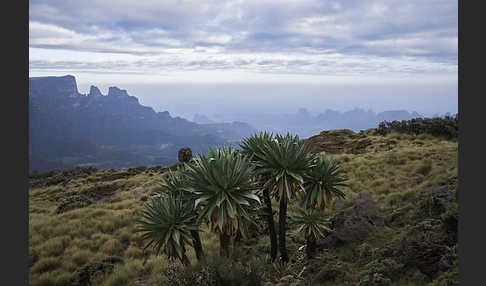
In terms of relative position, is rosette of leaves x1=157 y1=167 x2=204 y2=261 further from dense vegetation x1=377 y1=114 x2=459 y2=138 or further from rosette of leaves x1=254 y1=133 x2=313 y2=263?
dense vegetation x1=377 y1=114 x2=459 y2=138

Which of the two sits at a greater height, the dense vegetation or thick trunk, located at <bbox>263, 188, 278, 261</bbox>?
the dense vegetation

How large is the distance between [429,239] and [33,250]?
42.2ft

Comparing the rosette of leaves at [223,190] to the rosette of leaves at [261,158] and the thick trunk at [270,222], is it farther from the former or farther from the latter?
the thick trunk at [270,222]

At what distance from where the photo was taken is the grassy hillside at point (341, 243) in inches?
251

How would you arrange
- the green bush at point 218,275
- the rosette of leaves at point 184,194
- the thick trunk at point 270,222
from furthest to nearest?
the thick trunk at point 270,222
the rosette of leaves at point 184,194
the green bush at point 218,275

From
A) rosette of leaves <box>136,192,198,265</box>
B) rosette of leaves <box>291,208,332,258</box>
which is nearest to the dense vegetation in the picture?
rosette of leaves <box>291,208,332,258</box>

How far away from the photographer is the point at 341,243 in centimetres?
883

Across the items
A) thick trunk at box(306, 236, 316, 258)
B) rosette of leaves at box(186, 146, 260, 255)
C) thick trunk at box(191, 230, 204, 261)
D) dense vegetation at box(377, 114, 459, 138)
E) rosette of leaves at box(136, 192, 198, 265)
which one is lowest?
thick trunk at box(306, 236, 316, 258)

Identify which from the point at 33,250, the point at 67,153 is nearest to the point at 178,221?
the point at 33,250

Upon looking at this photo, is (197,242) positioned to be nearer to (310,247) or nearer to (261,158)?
(261,158)

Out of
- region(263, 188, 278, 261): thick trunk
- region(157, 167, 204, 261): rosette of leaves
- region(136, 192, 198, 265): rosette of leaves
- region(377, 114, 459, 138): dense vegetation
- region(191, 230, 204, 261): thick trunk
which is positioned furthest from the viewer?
region(377, 114, 459, 138): dense vegetation

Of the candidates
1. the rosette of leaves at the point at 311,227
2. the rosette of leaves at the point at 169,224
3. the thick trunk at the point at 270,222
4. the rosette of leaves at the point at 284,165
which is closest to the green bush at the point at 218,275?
the rosette of leaves at the point at 169,224

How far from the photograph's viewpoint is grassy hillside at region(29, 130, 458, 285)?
251 inches

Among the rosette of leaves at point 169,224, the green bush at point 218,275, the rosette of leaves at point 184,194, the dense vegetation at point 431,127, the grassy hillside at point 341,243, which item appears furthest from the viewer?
the dense vegetation at point 431,127
